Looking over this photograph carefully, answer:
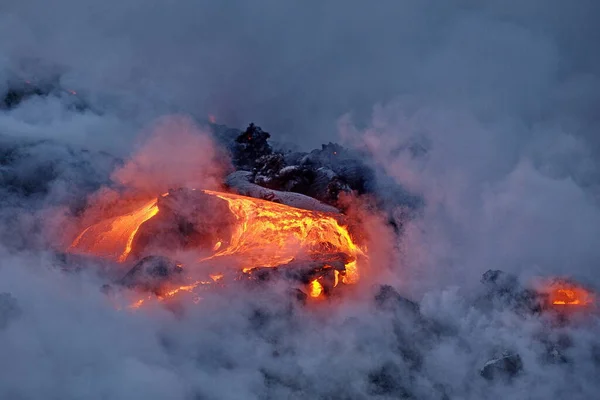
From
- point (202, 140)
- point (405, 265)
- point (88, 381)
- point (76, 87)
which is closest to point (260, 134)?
point (202, 140)

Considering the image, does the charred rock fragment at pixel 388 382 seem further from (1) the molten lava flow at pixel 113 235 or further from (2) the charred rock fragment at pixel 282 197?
(2) the charred rock fragment at pixel 282 197

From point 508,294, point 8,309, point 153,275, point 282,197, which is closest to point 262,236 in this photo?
point 282,197

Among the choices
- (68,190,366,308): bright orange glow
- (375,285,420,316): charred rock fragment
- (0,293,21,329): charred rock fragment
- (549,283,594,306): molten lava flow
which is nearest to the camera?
(0,293,21,329): charred rock fragment

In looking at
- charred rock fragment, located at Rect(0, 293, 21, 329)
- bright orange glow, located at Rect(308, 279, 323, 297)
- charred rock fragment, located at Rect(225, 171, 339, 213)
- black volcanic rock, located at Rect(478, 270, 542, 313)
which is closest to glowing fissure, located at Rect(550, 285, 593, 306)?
black volcanic rock, located at Rect(478, 270, 542, 313)

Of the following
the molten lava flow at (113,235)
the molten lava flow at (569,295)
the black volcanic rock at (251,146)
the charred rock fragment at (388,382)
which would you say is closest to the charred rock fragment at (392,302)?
the charred rock fragment at (388,382)

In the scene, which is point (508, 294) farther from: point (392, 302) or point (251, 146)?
point (251, 146)

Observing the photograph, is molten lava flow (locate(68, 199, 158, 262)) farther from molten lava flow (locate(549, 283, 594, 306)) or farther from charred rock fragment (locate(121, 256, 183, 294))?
molten lava flow (locate(549, 283, 594, 306))
